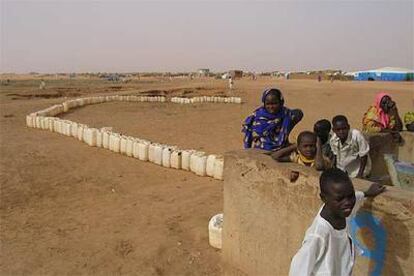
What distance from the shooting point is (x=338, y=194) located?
7.52ft

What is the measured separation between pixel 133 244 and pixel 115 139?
5471 mm

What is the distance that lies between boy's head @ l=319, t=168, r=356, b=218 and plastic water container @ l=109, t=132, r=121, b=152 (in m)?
8.25

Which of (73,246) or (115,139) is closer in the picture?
(73,246)

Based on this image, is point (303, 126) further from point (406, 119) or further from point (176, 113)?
point (406, 119)

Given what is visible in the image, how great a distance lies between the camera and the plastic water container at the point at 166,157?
864cm

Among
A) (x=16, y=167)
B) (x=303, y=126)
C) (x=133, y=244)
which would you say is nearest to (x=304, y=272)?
(x=133, y=244)

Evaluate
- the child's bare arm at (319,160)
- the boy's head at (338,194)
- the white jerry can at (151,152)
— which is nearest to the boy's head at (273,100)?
the child's bare arm at (319,160)

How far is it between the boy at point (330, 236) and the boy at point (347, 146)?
85.3 inches

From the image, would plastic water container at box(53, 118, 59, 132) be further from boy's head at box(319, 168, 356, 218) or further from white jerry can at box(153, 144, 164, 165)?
boy's head at box(319, 168, 356, 218)

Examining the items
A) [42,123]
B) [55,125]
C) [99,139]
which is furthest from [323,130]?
[42,123]

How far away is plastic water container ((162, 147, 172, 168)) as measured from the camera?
28.4 feet

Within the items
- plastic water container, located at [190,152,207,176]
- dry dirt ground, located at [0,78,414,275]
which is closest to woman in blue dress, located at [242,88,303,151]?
dry dirt ground, located at [0,78,414,275]

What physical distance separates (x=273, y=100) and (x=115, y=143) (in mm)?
6736

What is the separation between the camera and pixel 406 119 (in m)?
6.87
